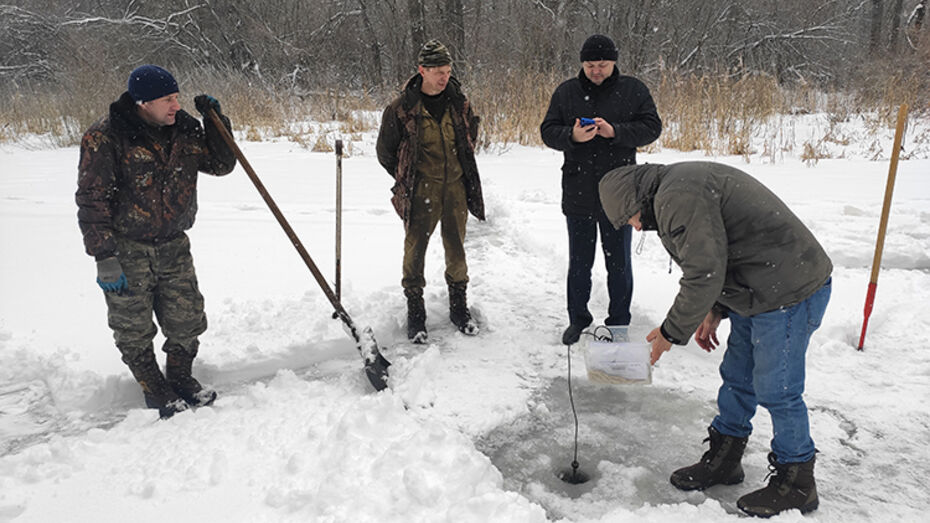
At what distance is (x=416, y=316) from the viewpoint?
3.95m

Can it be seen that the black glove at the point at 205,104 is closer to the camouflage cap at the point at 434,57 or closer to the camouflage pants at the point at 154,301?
the camouflage pants at the point at 154,301

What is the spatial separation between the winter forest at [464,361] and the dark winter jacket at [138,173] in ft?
3.15

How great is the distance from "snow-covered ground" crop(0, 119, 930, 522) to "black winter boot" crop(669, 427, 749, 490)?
0.18 ft

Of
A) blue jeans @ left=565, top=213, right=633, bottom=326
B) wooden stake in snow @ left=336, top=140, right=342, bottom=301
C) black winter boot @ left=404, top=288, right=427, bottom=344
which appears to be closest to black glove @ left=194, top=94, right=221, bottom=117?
wooden stake in snow @ left=336, top=140, right=342, bottom=301

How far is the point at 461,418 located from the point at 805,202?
16.0ft

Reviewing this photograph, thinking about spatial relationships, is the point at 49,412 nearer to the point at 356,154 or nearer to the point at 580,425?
the point at 580,425

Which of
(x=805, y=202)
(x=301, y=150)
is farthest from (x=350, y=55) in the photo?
(x=805, y=202)

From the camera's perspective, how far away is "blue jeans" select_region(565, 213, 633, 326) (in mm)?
3541

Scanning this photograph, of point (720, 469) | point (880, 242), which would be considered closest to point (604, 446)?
point (720, 469)

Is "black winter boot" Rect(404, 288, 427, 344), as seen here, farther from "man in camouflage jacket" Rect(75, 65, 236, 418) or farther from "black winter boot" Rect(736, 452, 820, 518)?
"black winter boot" Rect(736, 452, 820, 518)

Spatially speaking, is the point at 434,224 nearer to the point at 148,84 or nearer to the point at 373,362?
the point at 373,362

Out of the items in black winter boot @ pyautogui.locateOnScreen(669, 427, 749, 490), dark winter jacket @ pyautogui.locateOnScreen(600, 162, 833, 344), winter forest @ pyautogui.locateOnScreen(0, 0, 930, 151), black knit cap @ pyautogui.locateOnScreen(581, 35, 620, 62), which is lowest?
black winter boot @ pyautogui.locateOnScreen(669, 427, 749, 490)

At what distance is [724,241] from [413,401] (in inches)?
75.5

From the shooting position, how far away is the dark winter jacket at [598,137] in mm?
3400
